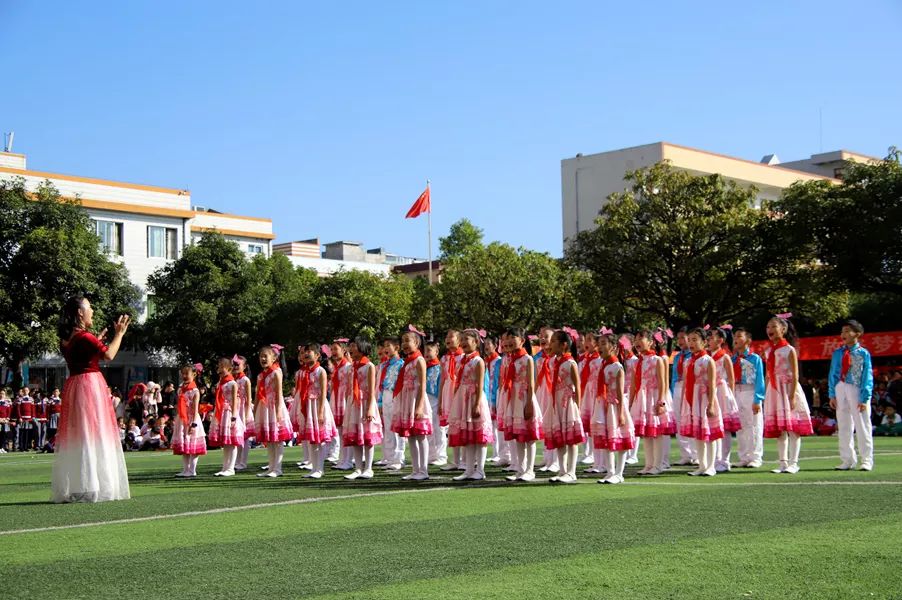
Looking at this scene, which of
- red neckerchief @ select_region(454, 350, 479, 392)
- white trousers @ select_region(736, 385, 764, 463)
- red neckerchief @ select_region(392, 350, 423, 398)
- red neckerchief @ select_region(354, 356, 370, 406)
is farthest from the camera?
white trousers @ select_region(736, 385, 764, 463)

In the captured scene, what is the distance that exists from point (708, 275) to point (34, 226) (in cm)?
2565

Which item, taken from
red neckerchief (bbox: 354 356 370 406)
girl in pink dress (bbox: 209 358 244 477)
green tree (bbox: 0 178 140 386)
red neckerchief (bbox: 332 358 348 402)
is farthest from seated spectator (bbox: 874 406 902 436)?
green tree (bbox: 0 178 140 386)

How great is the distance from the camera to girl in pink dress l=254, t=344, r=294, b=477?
16.5 m

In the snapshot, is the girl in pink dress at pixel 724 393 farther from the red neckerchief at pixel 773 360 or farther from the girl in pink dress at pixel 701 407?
the red neckerchief at pixel 773 360

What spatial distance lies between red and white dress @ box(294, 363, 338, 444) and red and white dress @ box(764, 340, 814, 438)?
6.38 m

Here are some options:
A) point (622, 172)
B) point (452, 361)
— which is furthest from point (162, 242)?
point (452, 361)

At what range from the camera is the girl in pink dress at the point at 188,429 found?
16.5 metres

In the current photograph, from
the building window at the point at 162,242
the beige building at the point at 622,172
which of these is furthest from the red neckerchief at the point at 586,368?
the beige building at the point at 622,172

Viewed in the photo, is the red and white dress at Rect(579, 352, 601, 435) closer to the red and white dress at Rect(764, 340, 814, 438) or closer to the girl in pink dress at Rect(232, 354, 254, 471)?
the red and white dress at Rect(764, 340, 814, 438)

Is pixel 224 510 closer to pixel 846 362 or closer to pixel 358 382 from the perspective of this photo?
pixel 358 382

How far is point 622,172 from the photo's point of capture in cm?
6425

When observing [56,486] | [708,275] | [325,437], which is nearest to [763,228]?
[708,275]

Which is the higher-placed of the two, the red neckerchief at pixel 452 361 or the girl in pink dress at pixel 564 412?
the red neckerchief at pixel 452 361

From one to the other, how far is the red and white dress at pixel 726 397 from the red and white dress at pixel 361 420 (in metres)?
4.82
